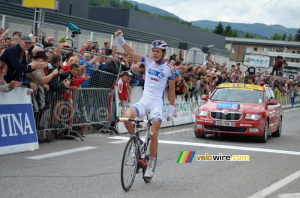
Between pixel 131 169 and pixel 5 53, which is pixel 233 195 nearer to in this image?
pixel 131 169

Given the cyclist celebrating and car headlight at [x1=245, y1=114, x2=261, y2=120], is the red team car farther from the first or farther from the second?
the cyclist celebrating

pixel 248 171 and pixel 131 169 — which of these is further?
pixel 248 171

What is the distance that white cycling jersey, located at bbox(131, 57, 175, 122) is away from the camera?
8094 millimetres

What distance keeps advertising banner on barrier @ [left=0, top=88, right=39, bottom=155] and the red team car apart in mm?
5518

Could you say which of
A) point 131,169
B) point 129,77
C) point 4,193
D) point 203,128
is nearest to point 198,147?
point 203,128

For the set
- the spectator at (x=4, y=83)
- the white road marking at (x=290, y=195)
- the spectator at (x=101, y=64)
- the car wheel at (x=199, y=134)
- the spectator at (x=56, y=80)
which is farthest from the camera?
the car wheel at (x=199, y=134)

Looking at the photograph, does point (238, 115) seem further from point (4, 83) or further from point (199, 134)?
point (4, 83)

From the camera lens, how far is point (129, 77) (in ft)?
47.6

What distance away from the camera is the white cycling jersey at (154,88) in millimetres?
8094

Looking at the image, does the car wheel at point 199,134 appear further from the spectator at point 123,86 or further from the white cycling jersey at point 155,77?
the white cycling jersey at point 155,77

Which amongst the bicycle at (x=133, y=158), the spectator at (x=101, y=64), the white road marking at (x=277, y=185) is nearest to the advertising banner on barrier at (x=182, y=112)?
the spectator at (x=101, y=64)

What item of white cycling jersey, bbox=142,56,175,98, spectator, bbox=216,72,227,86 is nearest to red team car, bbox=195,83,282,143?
white cycling jersey, bbox=142,56,175,98

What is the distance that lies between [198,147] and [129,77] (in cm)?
304

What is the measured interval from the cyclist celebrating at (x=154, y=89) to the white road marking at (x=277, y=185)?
1673 mm
